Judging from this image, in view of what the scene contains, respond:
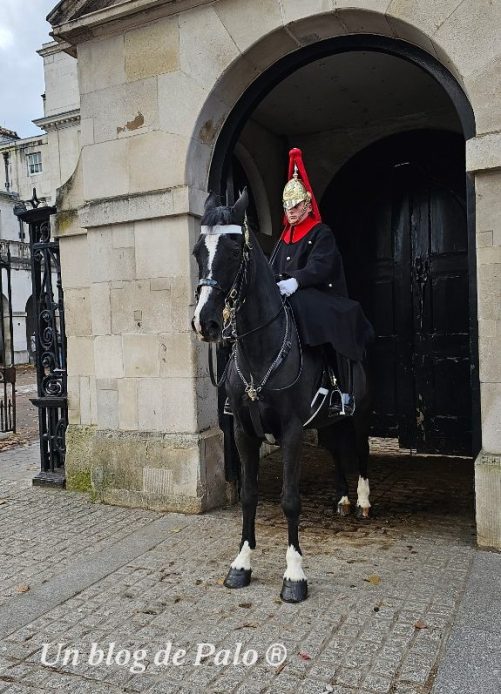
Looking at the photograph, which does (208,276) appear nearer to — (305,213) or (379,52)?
(305,213)

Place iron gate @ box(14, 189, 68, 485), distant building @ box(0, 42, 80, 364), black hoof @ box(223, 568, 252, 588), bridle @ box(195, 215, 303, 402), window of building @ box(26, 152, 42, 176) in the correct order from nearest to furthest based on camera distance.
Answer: bridle @ box(195, 215, 303, 402) < black hoof @ box(223, 568, 252, 588) < iron gate @ box(14, 189, 68, 485) < distant building @ box(0, 42, 80, 364) < window of building @ box(26, 152, 42, 176)

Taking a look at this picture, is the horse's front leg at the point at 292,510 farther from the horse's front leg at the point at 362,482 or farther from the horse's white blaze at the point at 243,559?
the horse's front leg at the point at 362,482

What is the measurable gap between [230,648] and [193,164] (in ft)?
12.7

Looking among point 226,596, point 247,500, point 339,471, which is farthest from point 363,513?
point 226,596

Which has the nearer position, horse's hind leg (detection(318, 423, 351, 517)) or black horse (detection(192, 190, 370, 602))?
black horse (detection(192, 190, 370, 602))

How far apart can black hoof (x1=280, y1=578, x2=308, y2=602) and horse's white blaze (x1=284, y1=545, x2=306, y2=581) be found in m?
0.02

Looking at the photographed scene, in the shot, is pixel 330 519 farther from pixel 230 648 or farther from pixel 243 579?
pixel 230 648

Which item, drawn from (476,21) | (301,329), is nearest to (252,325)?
(301,329)

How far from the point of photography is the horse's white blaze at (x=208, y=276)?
3.18m

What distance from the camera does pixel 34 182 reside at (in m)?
34.9

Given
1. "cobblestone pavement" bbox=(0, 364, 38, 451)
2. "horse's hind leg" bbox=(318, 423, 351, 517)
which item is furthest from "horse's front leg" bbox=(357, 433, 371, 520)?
"cobblestone pavement" bbox=(0, 364, 38, 451)

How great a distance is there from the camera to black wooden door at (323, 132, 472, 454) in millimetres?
7203

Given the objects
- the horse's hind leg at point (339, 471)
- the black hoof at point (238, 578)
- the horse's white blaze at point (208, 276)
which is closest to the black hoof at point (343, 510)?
the horse's hind leg at point (339, 471)

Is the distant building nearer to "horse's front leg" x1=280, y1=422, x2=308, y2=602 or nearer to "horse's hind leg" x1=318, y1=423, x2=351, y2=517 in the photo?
"horse's hind leg" x1=318, y1=423, x2=351, y2=517
